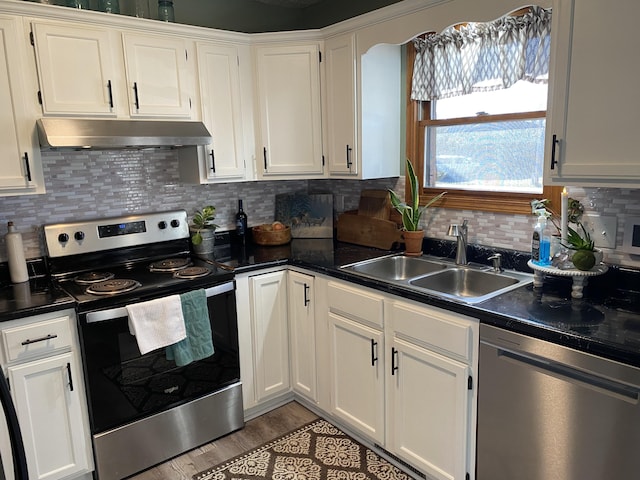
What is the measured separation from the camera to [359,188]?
10.4 ft

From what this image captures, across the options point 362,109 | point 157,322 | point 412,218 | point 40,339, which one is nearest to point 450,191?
point 412,218

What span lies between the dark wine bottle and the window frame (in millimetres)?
1079

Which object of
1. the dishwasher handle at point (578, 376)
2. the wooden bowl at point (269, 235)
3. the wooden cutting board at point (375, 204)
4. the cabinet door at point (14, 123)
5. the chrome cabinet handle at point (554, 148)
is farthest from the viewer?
the wooden bowl at point (269, 235)

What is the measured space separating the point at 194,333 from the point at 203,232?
715 mm

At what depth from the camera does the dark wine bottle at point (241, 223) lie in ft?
10.4

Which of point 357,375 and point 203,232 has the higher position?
point 203,232

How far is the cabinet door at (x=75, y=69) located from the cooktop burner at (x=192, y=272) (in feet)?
2.85

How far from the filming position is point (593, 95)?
64.9 inches

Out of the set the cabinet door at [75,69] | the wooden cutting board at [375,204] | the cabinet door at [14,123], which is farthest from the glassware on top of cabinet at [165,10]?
the wooden cutting board at [375,204]

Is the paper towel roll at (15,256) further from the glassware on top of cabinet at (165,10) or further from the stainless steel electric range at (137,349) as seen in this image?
the glassware on top of cabinet at (165,10)

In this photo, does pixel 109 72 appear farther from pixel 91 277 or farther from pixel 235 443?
pixel 235 443

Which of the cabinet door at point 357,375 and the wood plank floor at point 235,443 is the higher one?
the cabinet door at point 357,375

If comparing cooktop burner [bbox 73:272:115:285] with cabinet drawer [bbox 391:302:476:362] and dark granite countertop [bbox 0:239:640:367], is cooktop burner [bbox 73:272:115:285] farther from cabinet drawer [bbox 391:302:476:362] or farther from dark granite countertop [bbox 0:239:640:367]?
cabinet drawer [bbox 391:302:476:362]

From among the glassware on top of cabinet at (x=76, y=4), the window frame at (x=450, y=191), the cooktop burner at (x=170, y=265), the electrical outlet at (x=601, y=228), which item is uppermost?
the glassware on top of cabinet at (x=76, y=4)
